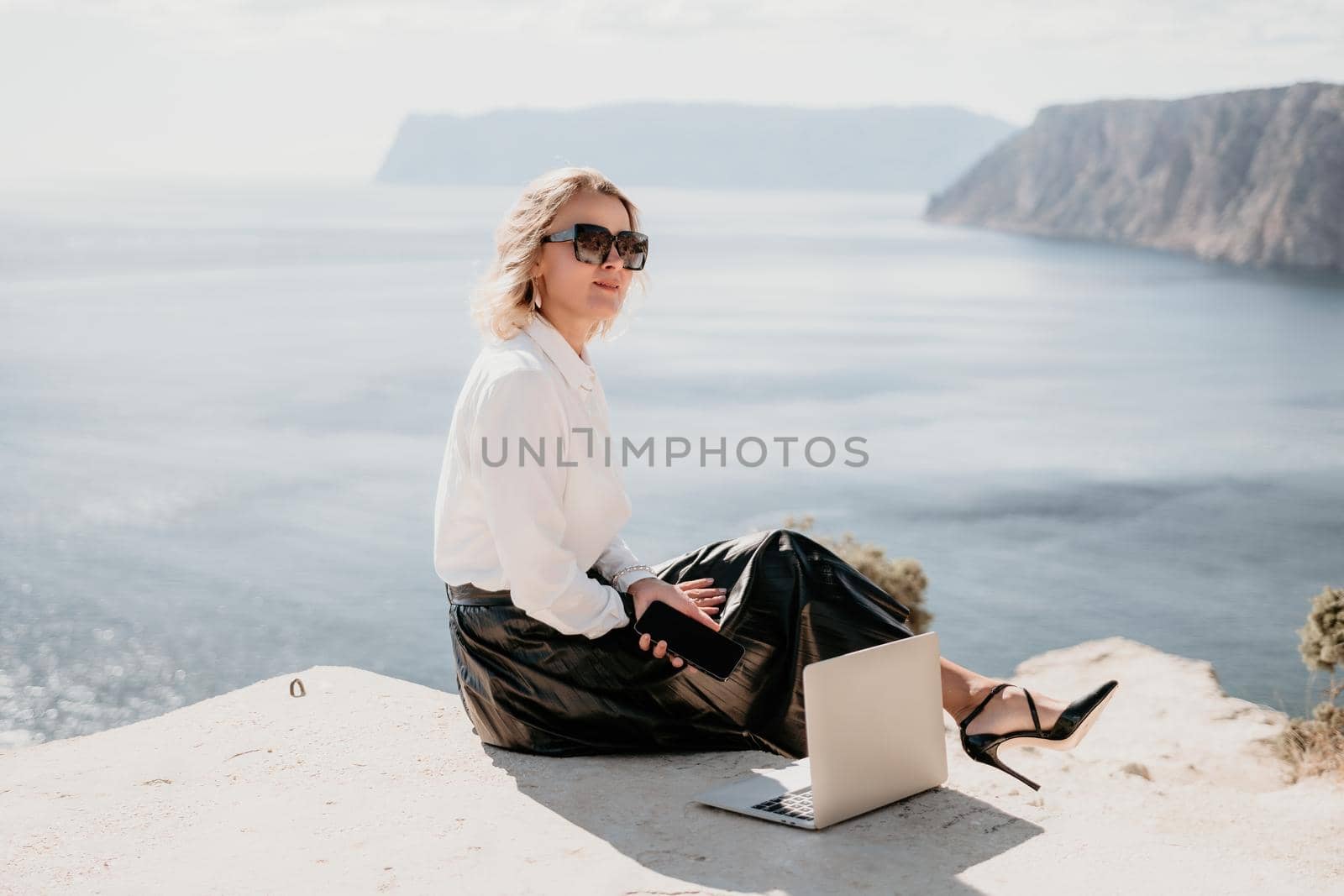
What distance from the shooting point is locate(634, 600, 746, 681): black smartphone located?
247 centimetres

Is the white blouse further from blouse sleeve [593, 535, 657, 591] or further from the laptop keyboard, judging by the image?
the laptop keyboard

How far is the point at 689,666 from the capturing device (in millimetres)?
2625

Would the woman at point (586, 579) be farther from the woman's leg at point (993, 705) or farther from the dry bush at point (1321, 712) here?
the dry bush at point (1321, 712)

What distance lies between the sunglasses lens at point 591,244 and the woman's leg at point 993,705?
1.04 meters

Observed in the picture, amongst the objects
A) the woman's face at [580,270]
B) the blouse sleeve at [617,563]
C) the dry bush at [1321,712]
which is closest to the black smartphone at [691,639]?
the blouse sleeve at [617,563]

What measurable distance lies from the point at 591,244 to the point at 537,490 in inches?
21.5

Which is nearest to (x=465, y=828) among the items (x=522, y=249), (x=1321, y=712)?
(x=522, y=249)

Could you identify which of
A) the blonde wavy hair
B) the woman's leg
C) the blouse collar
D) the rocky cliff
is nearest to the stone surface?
the woman's leg

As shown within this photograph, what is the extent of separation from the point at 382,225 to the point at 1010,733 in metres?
105

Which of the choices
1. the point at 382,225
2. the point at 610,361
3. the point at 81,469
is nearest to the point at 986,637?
the point at 81,469

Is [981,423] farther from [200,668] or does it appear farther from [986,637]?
[200,668]

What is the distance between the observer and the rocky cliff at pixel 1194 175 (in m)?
46.8

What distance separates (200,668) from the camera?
18062 mm

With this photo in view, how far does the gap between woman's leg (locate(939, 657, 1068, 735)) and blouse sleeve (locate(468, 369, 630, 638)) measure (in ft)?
2.43
